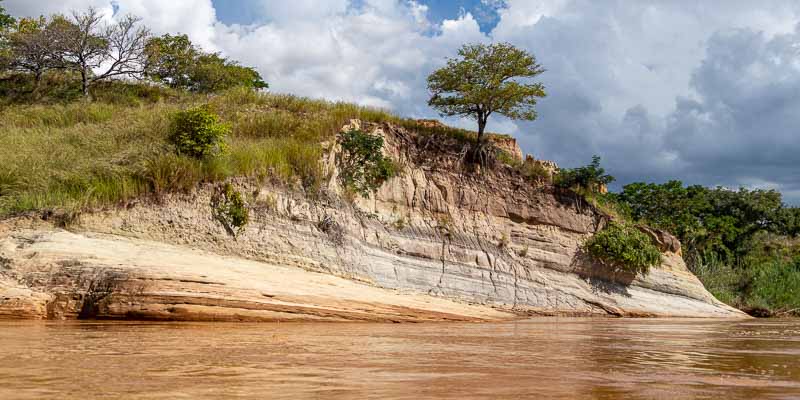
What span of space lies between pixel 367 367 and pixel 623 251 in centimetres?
1860

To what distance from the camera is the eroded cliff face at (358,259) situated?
10297 mm

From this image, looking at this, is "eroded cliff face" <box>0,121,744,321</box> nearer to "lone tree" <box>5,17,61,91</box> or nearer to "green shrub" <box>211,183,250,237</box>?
"green shrub" <box>211,183,250,237</box>

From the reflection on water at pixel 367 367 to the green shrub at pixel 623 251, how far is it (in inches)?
543

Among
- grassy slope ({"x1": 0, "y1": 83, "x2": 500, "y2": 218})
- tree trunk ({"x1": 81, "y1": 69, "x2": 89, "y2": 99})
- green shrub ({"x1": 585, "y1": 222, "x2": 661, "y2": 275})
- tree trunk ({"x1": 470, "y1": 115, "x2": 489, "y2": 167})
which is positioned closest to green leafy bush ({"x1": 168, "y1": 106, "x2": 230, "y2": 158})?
grassy slope ({"x1": 0, "y1": 83, "x2": 500, "y2": 218})

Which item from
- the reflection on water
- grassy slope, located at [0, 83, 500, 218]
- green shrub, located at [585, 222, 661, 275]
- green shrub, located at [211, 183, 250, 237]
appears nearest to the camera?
the reflection on water

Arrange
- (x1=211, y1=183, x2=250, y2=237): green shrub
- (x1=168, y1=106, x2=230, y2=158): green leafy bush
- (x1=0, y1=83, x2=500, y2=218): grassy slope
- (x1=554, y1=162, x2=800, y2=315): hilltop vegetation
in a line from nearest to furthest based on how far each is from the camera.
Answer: (x1=0, y1=83, x2=500, y2=218): grassy slope
(x1=211, y1=183, x2=250, y2=237): green shrub
(x1=168, y1=106, x2=230, y2=158): green leafy bush
(x1=554, y1=162, x2=800, y2=315): hilltop vegetation

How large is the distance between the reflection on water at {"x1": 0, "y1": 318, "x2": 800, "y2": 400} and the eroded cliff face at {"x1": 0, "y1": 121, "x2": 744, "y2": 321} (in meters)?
2.48

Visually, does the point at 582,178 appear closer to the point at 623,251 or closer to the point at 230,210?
the point at 623,251

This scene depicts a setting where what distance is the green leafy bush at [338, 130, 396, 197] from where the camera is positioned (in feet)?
61.1

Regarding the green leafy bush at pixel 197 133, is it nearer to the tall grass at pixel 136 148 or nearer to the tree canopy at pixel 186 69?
the tall grass at pixel 136 148

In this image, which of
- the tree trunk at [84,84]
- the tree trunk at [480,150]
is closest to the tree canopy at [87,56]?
the tree trunk at [84,84]

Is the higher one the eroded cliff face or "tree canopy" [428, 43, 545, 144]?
"tree canopy" [428, 43, 545, 144]

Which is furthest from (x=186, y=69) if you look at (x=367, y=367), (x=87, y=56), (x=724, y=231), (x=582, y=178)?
(x=724, y=231)

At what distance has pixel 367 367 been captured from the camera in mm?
4852
